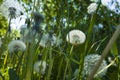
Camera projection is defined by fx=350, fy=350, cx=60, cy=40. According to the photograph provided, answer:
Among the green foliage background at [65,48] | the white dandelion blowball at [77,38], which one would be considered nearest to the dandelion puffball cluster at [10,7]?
the green foliage background at [65,48]

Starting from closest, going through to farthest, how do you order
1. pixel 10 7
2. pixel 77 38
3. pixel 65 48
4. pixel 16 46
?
1. pixel 10 7
2. pixel 16 46
3. pixel 77 38
4. pixel 65 48

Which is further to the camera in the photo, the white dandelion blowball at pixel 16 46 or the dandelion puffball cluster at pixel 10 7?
the white dandelion blowball at pixel 16 46

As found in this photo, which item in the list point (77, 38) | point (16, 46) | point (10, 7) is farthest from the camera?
point (77, 38)

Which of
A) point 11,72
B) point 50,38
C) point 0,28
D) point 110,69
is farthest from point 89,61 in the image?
point 0,28

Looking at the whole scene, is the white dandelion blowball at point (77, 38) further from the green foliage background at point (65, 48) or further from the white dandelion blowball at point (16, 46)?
the white dandelion blowball at point (16, 46)

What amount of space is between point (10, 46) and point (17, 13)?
0.26 m

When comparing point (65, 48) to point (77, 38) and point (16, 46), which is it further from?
point (16, 46)

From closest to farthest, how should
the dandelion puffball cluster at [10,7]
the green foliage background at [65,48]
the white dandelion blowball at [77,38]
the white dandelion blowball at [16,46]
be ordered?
the green foliage background at [65,48] < the dandelion puffball cluster at [10,7] < the white dandelion blowball at [16,46] < the white dandelion blowball at [77,38]

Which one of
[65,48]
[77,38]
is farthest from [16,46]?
A: [65,48]

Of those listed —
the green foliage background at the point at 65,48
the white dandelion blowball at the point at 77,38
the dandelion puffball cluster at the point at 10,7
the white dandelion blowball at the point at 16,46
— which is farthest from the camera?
the white dandelion blowball at the point at 77,38

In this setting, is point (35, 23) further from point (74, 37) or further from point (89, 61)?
point (74, 37)

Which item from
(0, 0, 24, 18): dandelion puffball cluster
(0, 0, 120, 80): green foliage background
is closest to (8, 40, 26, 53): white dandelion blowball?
(0, 0, 120, 80): green foliage background

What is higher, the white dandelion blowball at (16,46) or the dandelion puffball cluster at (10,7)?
the dandelion puffball cluster at (10,7)

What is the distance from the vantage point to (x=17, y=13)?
4.89 feet
